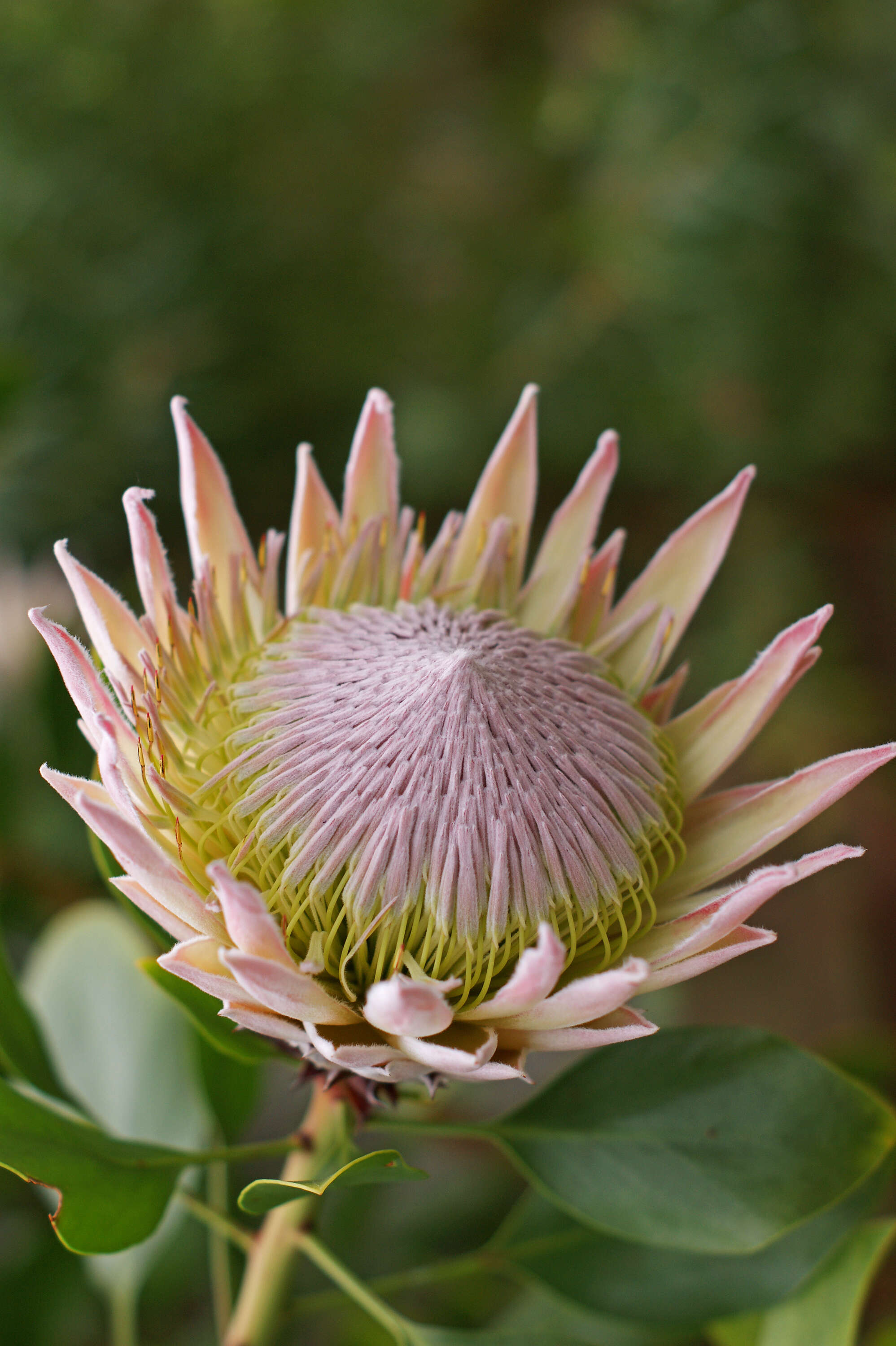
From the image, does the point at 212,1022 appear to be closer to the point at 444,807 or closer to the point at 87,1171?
the point at 87,1171

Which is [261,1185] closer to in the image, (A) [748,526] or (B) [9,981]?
(B) [9,981]

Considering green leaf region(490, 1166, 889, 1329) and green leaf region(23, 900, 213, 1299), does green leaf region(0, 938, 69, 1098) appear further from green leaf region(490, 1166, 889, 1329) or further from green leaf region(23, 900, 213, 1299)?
green leaf region(490, 1166, 889, 1329)

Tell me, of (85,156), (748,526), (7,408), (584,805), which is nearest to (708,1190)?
(584,805)

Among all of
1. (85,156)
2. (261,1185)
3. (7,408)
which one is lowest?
(261,1185)

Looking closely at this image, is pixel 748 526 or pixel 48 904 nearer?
pixel 48 904

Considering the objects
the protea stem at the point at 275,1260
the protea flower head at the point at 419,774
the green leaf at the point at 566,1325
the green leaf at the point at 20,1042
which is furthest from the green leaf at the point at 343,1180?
the green leaf at the point at 566,1325

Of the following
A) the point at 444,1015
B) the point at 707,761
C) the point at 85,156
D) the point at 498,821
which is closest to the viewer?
the point at 444,1015

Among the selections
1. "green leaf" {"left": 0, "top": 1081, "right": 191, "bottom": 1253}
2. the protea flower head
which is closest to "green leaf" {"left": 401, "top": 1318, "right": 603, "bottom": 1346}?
"green leaf" {"left": 0, "top": 1081, "right": 191, "bottom": 1253}
